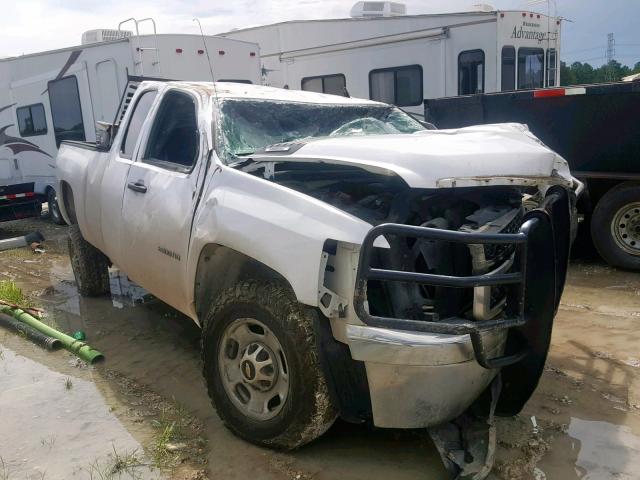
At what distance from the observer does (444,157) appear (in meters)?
2.90

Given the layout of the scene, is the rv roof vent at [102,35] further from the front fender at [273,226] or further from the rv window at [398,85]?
the front fender at [273,226]

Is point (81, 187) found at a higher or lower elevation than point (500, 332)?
higher

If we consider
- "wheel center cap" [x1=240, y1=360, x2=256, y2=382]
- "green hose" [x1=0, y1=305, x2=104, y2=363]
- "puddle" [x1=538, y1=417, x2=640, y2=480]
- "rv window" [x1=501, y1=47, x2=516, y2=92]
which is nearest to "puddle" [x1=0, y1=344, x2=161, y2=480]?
"green hose" [x1=0, y1=305, x2=104, y2=363]

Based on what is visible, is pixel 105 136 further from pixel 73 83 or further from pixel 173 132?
pixel 73 83

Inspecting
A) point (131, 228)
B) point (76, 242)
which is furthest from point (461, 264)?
point (76, 242)

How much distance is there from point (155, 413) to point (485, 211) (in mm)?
2335

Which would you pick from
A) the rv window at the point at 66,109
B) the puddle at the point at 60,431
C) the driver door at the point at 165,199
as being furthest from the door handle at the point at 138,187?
the rv window at the point at 66,109

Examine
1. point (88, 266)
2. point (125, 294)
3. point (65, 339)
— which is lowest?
point (125, 294)

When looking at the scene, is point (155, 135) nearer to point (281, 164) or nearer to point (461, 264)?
point (281, 164)

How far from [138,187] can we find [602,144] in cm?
495

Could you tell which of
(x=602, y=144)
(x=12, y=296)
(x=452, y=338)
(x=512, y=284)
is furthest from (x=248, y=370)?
(x=602, y=144)

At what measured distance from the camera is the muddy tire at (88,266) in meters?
6.09

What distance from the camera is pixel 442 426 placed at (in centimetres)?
309

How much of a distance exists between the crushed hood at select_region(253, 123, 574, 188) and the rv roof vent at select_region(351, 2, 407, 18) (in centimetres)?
889
